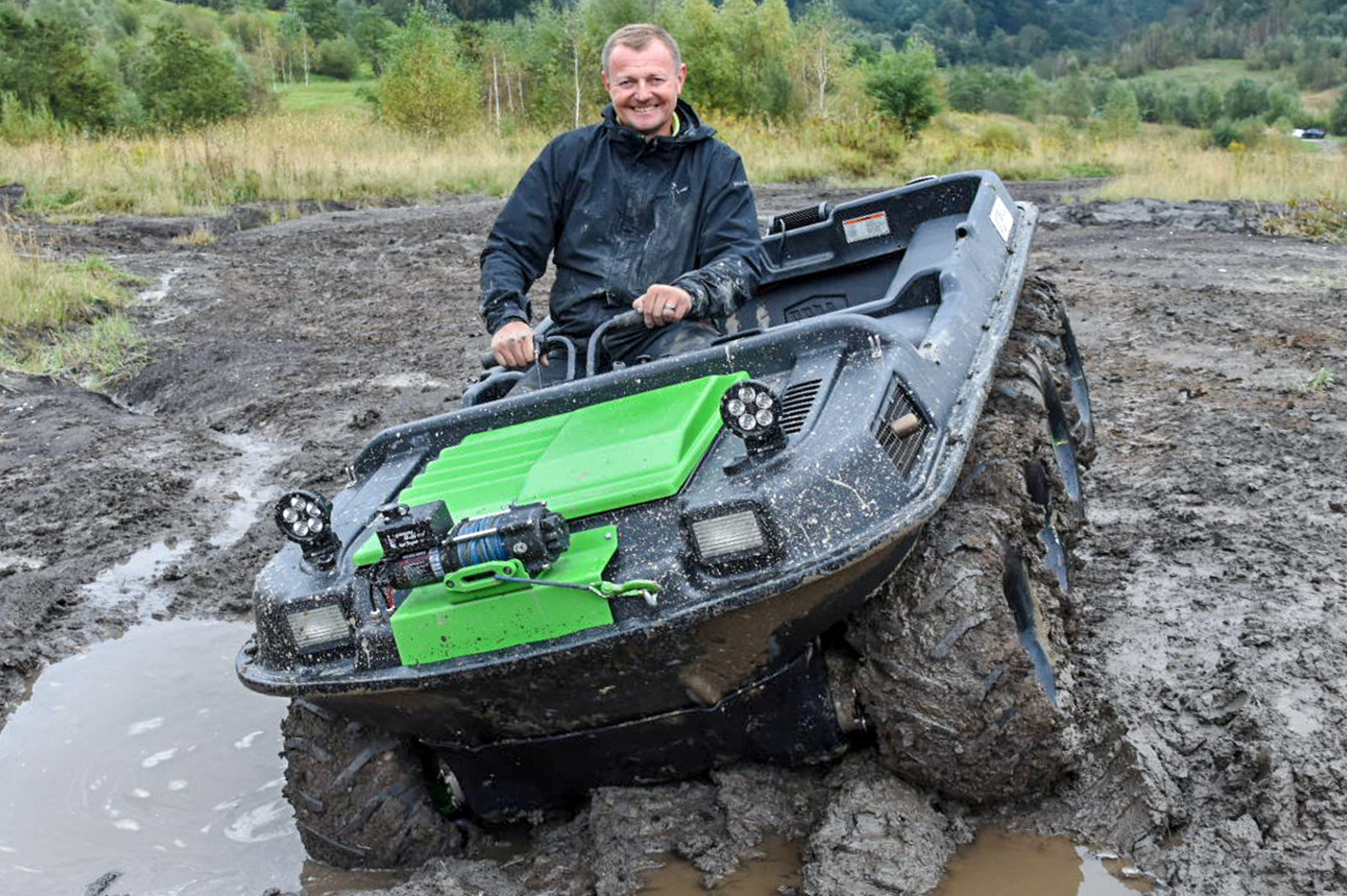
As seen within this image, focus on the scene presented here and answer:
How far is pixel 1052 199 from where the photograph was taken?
1650cm

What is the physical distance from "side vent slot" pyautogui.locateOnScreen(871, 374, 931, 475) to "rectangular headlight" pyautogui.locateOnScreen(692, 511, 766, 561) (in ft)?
1.19

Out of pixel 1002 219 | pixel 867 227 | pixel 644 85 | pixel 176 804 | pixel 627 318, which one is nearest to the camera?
pixel 176 804

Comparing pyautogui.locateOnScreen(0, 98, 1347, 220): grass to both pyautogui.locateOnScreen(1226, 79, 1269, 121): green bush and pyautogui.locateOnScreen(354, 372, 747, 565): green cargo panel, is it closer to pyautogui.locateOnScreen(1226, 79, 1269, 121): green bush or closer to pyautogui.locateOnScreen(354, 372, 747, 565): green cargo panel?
pyautogui.locateOnScreen(354, 372, 747, 565): green cargo panel

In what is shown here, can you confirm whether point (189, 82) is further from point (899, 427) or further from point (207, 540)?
point (899, 427)

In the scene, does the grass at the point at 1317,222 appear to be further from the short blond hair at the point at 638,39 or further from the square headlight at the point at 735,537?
the square headlight at the point at 735,537

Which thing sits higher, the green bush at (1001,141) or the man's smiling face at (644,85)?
the man's smiling face at (644,85)

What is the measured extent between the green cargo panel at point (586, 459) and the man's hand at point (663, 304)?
41 centimetres

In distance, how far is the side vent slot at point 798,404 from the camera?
10.2 feet

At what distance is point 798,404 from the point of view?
10.5 feet

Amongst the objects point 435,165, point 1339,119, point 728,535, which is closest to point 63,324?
point 728,535

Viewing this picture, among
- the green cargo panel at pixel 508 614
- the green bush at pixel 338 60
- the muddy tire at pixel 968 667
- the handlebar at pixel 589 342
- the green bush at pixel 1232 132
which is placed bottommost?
the green bush at pixel 1232 132

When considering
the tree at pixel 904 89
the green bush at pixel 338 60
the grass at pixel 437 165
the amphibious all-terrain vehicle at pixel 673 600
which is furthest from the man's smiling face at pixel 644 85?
the green bush at pixel 338 60

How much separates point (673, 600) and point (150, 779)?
1.89 m

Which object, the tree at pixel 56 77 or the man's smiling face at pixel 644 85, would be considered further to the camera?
the tree at pixel 56 77
